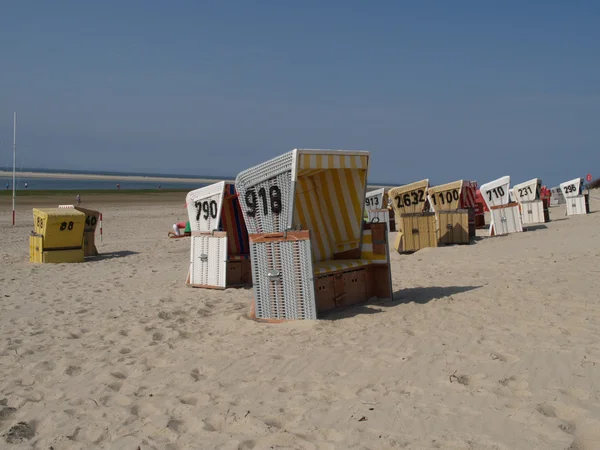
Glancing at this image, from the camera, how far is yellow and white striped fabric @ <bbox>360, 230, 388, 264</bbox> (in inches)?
336

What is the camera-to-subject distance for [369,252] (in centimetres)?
872

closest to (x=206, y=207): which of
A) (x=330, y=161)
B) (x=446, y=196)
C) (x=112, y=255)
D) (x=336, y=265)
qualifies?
(x=336, y=265)

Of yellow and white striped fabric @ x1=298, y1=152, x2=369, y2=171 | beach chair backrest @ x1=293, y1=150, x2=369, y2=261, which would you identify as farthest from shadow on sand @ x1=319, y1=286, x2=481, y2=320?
yellow and white striped fabric @ x1=298, y1=152, x2=369, y2=171

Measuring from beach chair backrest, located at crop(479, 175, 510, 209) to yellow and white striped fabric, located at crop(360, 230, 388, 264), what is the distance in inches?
392

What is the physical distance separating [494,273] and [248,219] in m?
4.90

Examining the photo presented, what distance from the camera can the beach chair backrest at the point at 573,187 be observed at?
26.8m

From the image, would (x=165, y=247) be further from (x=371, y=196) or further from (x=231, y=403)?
(x=231, y=403)

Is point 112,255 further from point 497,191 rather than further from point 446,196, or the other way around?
point 497,191

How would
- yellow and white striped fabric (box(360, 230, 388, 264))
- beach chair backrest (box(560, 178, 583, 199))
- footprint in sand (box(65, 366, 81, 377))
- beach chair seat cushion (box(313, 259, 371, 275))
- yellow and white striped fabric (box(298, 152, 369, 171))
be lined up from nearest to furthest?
footprint in sand (box(65, 366, 81, 377))
yellow and white striped fabric (box(298, 152, 369, 171))
beach chair seat cushion (box(313, 259, 371, 275))
yellow and white striped fabric (box(360, 230, 388, 264))
beach chair backrest (box(560, 178, 583, 199))

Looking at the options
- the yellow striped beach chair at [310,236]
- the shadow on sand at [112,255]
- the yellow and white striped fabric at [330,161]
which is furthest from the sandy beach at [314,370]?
the shadow on sand at [112,255]

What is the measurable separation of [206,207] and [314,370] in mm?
5809

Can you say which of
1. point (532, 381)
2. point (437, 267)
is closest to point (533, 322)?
point (532, 381)

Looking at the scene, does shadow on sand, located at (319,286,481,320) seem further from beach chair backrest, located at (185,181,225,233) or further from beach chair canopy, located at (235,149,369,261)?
beach chair backrest, located at (185,181,225,233)

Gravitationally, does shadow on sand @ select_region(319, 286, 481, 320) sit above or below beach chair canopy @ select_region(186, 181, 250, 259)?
below
